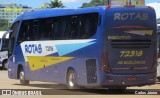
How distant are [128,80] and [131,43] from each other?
1279 mm

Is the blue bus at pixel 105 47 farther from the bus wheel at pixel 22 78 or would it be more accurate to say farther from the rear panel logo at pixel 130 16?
the bus wheel at pixel 22 78

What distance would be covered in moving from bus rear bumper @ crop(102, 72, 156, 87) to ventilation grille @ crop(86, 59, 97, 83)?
532mm

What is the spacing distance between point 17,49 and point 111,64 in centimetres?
746

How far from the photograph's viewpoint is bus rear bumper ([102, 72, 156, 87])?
16219 mm

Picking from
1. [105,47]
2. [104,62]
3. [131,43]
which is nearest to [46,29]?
[105,47]

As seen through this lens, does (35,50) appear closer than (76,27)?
No

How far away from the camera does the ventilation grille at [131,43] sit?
16394 millimetres

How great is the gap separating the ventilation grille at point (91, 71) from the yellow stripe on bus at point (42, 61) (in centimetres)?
152

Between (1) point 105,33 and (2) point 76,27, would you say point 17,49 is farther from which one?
(1) point 105,33

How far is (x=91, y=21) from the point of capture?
16.9 m

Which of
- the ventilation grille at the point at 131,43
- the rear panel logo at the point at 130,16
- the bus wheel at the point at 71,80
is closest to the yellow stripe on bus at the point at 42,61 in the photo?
the bus wheel at the point at 71,80

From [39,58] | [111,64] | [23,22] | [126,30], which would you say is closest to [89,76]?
[111,64]

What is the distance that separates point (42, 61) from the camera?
20.4 m

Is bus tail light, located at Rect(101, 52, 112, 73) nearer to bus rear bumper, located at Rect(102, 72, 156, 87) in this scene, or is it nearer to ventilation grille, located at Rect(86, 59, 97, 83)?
bus rear bumper, located at Rect(102, 72, 156, 87)
